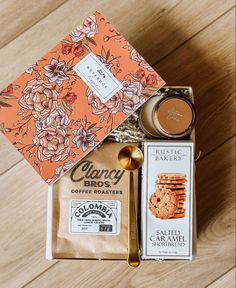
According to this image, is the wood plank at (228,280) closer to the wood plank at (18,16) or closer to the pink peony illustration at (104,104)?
the pink peony illustration at (104,104)

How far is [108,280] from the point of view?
97 cm

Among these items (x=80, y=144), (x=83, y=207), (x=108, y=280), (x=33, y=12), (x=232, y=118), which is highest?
(x=33, y=12)

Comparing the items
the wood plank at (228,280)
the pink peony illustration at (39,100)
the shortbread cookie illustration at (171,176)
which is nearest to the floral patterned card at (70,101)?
the pink peony illustration at (39,100)

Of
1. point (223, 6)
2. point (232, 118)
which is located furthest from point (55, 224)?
point (223, 6)

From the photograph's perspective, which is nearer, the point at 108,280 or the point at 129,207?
the point at 129,207

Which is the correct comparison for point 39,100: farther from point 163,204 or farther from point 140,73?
point 163,204

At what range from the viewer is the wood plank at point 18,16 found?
0.98 m

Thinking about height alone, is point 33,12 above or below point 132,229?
above

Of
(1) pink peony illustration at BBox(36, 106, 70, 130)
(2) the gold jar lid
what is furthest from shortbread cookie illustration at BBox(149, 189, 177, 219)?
(1) pink peony illustration at BBox(36, 106, 70, 130)

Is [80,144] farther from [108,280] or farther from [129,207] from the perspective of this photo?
[108,280]

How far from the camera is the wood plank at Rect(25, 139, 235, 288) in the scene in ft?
3.19

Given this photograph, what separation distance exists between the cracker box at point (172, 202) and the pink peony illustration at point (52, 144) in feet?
0.48

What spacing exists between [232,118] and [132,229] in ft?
1.17

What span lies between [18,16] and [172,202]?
515mm
